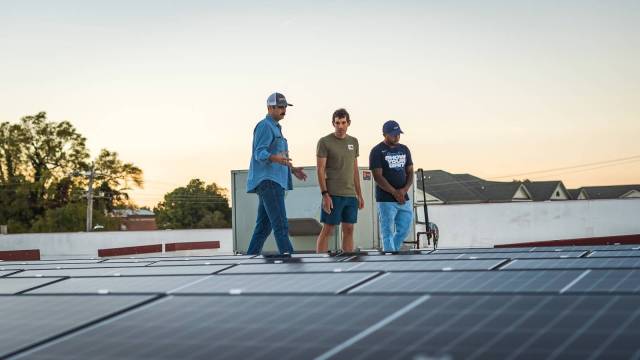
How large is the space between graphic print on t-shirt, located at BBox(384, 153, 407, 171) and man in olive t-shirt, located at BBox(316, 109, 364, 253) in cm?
46

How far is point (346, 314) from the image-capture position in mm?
3139

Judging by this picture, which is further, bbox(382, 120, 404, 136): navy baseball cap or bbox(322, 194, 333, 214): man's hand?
bbox(382, 120, 404, 136): navy baseball cap

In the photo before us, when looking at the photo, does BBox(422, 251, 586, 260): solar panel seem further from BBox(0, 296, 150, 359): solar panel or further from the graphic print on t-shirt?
the graphic print on t-shirt

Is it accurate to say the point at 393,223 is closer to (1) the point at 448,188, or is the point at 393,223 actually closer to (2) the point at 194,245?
(2) the point at 194,245

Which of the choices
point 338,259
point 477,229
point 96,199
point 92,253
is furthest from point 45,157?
point 338,259

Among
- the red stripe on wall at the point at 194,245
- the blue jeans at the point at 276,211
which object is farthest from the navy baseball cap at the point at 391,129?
the red stripe on wall at the point at 194,245

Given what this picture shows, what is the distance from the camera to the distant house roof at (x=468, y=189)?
355 feet

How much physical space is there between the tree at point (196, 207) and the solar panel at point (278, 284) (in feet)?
359

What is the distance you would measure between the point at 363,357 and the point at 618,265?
258 cm

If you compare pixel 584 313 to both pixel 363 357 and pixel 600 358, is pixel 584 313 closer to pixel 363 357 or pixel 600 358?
pixel 600 358

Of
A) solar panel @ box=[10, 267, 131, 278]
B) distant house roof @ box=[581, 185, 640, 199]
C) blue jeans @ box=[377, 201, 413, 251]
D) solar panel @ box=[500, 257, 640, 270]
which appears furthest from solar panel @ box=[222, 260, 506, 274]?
distant house roof @ box=[581, 185, 640, 199]

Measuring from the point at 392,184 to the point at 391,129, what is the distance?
0.66 meters

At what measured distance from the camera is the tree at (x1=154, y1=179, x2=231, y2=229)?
11531 centimetres

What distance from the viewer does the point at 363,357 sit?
2.42 meters
